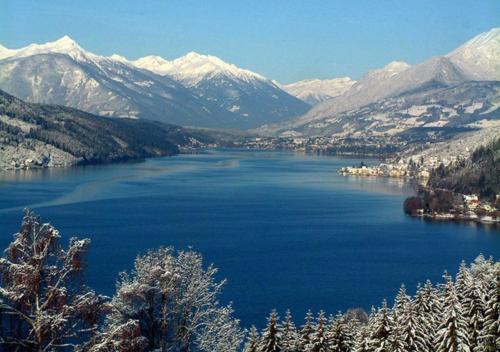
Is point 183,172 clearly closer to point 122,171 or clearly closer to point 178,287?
point 122,171

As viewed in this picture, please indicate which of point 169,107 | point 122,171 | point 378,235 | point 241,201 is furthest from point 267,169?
point 169,107

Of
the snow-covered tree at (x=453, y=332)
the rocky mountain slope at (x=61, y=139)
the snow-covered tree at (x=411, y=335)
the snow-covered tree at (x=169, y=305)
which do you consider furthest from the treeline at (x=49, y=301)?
the rocky mountain slope at (x=61, y=139)

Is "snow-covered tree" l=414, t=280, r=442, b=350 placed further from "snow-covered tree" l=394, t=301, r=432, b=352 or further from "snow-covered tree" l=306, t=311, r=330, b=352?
"snow-covered tree" l=306, t=311, r=330, b=352

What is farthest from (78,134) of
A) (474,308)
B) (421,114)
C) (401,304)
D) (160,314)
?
(421,114)

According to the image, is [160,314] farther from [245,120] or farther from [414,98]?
[245,120]

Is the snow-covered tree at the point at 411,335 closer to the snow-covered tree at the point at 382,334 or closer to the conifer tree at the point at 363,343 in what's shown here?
the snow-covered tree at the point at 382,334

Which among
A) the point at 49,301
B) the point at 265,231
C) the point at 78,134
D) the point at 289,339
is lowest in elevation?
the point at 265,231
